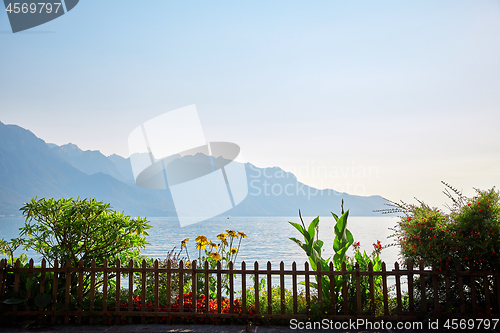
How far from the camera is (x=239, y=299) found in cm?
608

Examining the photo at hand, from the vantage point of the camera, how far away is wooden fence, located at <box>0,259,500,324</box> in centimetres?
550

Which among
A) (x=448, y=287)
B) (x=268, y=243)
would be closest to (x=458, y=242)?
(x=448, y=287)

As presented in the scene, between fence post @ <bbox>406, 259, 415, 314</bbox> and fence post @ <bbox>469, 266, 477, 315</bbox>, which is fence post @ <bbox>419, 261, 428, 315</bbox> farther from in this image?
fence post @ <bbox>469, 266, 477, 315</bbox>

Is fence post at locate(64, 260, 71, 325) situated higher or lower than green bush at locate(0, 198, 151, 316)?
lower

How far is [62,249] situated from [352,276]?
5.09 meters

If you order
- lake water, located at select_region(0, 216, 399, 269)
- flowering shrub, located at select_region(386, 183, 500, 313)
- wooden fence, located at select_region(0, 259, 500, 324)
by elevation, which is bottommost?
lake water, located at select_region(0, 216, 399, 269)

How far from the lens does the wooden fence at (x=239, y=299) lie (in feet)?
18.0

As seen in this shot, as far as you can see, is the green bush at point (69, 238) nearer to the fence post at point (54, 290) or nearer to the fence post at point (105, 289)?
the fence post at point (54, 290)

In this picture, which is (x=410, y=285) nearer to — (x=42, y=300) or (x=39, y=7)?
(x=42, y=300)

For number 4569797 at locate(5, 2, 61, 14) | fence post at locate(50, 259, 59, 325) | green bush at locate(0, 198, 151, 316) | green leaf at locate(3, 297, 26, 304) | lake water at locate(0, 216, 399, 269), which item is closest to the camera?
green leaf at locate(3, 297, 26, 304)

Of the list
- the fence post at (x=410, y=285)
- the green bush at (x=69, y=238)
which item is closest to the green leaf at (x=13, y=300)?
the green bush at (x=69, y=238)

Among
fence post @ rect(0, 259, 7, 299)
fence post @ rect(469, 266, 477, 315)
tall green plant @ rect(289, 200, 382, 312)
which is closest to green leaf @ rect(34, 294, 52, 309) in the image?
fence post @ rect(0, 259, 7, 299)

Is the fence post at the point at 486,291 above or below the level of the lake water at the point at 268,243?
above

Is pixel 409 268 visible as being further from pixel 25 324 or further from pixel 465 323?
pixel 25 324
